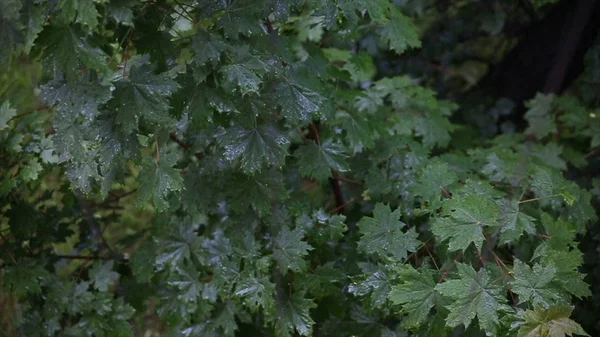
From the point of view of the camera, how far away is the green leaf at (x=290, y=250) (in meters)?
2.10

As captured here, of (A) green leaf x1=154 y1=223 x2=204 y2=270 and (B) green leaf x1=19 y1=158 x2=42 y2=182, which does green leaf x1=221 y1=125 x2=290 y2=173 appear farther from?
(B) green leaf x1=19 y1=158 x2=42 y2=182

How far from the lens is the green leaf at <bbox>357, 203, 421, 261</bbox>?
78.7 inches

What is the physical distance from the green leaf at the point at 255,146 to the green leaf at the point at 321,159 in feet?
0.95

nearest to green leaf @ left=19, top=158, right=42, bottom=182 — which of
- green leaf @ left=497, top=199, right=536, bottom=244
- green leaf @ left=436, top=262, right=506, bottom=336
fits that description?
green leaf @ left=436, top=262, right=506, bottom=336

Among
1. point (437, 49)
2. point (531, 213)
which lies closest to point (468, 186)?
point (531, 213)

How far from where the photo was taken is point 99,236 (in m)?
2.76

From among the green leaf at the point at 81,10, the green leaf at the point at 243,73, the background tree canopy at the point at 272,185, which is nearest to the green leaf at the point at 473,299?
the background tree canopy at the point at 272,185

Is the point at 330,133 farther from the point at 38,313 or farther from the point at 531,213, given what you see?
the point at 38,313

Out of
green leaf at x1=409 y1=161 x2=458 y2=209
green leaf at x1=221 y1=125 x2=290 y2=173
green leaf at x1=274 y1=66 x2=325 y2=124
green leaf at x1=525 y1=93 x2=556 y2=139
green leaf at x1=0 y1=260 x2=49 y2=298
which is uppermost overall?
green leaf at x1=274 y1=66 x2=325 y2=124

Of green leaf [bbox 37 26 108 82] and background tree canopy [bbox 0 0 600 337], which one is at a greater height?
green leaf [bbox 37 26 108 82]

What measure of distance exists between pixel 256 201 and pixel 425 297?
2.14 ft

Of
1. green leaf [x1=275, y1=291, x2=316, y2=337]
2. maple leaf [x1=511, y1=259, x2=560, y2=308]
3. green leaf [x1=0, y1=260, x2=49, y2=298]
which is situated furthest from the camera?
green leaf [x1=0, y1=260, x2=49, y2=298]

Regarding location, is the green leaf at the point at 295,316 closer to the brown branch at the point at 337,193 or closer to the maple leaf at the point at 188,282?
the maple leaf at the point at 188,282

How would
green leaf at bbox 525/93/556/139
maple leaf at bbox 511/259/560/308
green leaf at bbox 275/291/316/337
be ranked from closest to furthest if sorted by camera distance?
maple leaf at bbox 511/259/560/308 → green leaf at bbox 275/291/316/337 → green leaf at bbox 525/93/556/139
